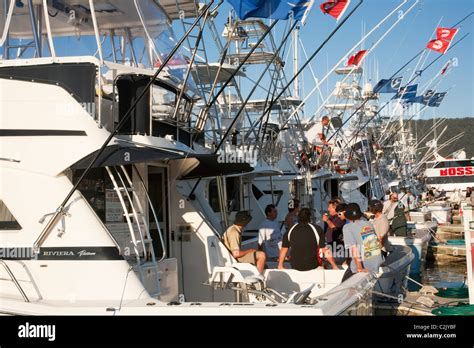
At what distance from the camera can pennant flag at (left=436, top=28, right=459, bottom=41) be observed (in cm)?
1744

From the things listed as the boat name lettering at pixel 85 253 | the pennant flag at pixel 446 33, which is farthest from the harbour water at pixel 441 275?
the boat name lettering at pixel 85 253

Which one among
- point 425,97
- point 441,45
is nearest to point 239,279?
point 441,45

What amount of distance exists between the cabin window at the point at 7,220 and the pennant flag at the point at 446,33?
14.5 meters

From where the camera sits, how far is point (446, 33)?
57.5 ft

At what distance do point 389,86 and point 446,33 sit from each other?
14.2 feet

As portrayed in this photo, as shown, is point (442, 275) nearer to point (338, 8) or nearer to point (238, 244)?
point (338, 8)

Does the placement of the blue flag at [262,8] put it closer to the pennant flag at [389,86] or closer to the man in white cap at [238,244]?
the man in white cap at [238,244]

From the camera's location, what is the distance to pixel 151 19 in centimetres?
821
